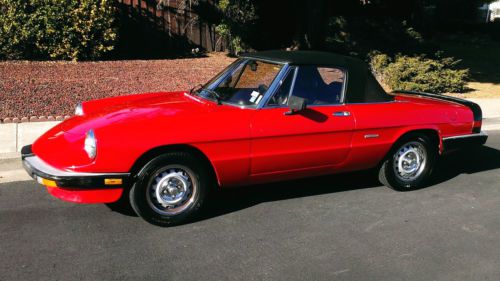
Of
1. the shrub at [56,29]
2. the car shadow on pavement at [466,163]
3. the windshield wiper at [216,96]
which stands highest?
the shrub at [56,29]

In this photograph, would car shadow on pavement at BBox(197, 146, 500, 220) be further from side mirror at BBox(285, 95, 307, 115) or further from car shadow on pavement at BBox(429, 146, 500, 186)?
side mirror at BBox(285, 95, 307, 115)

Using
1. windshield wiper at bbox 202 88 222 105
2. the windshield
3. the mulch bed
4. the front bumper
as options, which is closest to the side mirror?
the windshield

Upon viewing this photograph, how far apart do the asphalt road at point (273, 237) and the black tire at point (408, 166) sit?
13 centimetres

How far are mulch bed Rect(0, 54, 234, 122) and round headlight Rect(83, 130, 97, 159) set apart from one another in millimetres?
4554

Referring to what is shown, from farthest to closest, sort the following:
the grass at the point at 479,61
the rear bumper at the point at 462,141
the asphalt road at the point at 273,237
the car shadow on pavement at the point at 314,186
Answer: the grass at the point at 479,61, the rear bumper at the point at 462,141, the car shadow on pavement at the point at 314,186, the asphalt road at the point at 273,237

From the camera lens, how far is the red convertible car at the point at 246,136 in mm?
4391

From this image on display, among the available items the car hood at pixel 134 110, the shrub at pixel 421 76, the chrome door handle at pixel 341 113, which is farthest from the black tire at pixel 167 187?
the shrub at pixel 421 76

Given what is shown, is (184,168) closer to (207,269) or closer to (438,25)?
(207,269)

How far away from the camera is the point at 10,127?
25.6 ft

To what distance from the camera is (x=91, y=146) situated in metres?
4.33

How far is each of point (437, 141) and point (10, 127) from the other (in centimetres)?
623

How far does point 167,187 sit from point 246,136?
0.89m

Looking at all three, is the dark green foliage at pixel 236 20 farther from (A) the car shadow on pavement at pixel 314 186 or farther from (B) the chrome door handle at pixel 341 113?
(B) the chrome door handle at pixel 341 113

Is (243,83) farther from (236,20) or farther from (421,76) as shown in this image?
(236,20)
